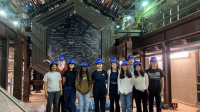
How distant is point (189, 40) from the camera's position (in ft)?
22.2

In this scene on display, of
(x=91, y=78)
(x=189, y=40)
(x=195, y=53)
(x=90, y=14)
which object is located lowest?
(x=91, y=78)

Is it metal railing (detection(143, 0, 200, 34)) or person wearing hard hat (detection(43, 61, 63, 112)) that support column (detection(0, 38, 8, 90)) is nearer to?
person wearing hard hat (detection(43, 61, 63, 112))

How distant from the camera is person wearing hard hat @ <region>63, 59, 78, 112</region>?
4.66 metres

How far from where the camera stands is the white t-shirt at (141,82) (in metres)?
4.55

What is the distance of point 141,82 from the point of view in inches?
179

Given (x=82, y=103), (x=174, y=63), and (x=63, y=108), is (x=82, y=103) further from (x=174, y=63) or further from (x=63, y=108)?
(x=174, y=63)

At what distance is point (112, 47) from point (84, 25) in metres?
1.87

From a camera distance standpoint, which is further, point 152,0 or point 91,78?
point 152,0

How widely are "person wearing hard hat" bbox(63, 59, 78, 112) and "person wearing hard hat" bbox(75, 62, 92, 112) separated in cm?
19

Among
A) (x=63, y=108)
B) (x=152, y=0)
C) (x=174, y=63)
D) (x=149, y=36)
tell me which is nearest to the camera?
(x=63, y=108)

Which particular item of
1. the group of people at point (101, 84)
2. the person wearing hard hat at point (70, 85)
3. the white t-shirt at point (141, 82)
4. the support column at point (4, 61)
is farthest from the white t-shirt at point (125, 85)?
the support column at point (4, 61)

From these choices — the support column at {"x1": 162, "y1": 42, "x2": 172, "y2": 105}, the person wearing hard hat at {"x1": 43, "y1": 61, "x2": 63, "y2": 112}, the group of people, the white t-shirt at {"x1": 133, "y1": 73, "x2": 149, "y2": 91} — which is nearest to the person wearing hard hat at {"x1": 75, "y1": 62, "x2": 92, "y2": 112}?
the group of people

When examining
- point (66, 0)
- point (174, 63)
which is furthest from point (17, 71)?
point (174, 63)

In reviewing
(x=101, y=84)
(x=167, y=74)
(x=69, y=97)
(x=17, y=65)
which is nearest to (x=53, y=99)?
(x=69, y=97)
